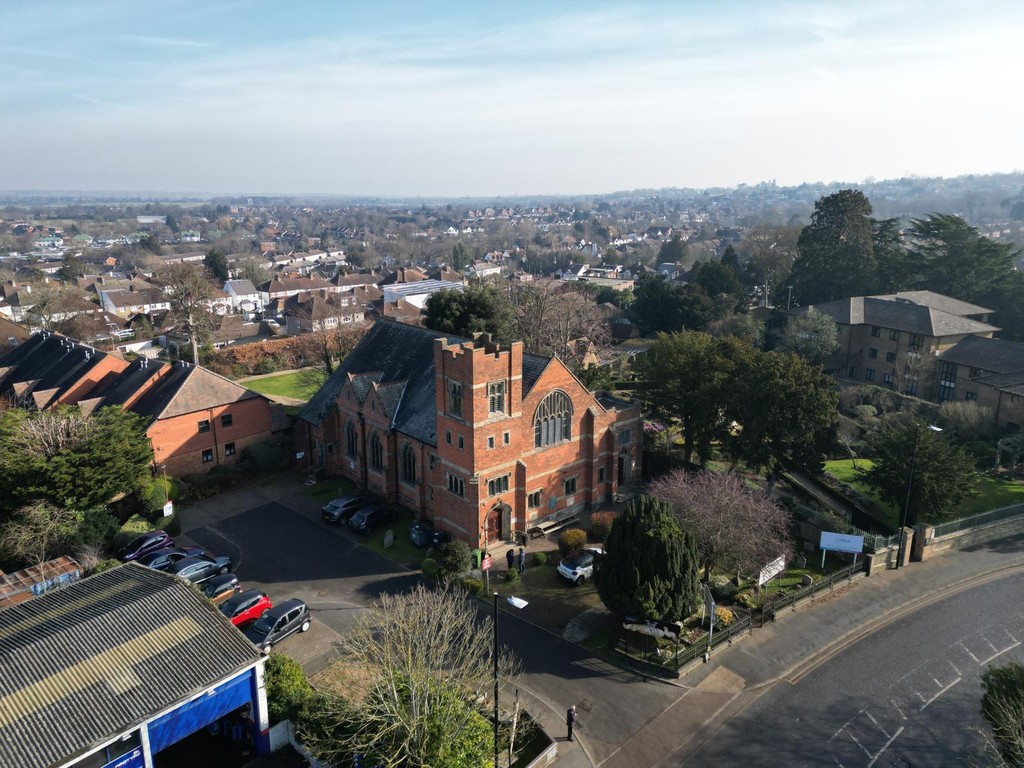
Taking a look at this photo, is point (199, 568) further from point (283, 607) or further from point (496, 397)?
point (496, 397)

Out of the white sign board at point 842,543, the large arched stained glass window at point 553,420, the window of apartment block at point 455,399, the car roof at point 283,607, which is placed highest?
the window of apartment block at point 455,399

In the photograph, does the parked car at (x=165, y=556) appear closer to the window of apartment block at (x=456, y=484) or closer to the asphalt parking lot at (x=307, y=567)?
the asphalt parking lot at (x=307, y=567)

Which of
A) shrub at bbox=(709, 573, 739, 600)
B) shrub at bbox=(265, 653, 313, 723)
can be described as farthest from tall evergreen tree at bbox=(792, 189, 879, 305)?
Answer: shrub at bbox=(265, 653, 313, 723)

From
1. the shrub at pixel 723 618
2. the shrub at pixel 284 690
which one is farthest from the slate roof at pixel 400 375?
the shrub at pixel 284 690

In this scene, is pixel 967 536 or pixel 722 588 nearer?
pixel 722 588

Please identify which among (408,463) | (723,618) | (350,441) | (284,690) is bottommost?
(723,618)

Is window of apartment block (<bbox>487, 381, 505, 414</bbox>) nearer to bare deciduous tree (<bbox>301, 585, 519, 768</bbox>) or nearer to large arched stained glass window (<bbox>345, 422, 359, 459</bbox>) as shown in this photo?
large arched stained glass window (<bbox>345, 422, 359, 459</bbox>)

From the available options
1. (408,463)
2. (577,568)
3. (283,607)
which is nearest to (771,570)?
(577,568)
